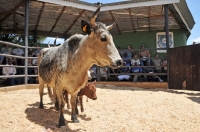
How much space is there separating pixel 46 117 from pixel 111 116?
140 cm

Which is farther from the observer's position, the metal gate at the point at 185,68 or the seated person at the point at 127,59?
the seated person at the point at 127,59

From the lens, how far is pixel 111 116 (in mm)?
4492

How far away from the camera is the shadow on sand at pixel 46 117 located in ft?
11.6

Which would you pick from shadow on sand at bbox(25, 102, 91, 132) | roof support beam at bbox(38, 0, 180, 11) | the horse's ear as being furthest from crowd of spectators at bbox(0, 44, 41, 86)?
the horse's ear

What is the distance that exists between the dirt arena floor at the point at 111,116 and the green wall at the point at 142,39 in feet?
26.4

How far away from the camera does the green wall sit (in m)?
13.2

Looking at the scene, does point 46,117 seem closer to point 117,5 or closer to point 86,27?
point 86,27

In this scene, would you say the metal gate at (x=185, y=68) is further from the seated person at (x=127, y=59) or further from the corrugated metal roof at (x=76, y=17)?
the corrugated metal roof at (x=76, y=17)

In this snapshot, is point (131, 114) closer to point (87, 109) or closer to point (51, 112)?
point (87, 109)

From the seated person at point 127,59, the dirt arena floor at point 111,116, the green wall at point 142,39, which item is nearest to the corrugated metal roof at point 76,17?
the green wall at point 142,39

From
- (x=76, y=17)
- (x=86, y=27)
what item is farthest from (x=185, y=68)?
(x=76, y=17)

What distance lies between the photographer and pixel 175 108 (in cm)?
521

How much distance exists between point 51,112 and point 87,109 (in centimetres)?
95

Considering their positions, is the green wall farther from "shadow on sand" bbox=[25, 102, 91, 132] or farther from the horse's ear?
the horse's ear
